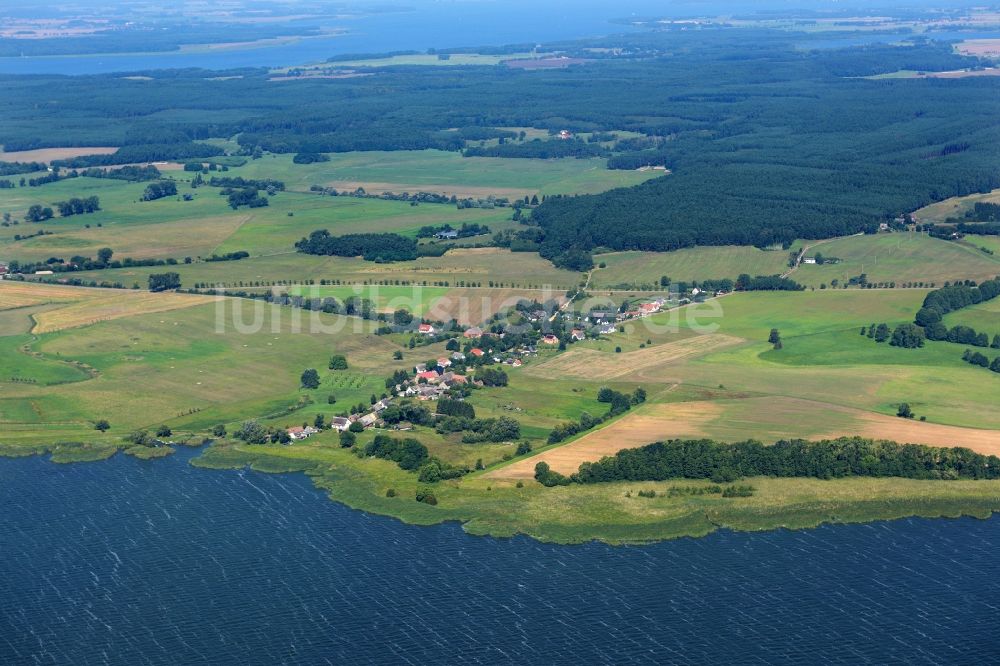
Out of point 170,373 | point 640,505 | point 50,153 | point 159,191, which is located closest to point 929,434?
point 640,505

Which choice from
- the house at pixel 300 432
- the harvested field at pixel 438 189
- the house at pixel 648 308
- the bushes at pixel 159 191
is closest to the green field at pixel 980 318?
the house at pixel 648 308

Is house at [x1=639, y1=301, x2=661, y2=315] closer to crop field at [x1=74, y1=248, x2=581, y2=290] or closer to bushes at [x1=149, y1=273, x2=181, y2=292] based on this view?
crop field at [x1=74, y1=248, x2=581, y2=290]

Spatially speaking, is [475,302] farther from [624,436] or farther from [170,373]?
[624,436]

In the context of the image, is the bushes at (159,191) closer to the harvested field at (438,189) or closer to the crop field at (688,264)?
the harvested field at (438,189)

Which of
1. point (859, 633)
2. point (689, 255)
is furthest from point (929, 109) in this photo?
point (859, 633)

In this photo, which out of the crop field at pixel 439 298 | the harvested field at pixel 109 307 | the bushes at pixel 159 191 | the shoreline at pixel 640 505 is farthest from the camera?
the bushes at pixel 159 191

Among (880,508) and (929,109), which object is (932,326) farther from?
(929,109)
